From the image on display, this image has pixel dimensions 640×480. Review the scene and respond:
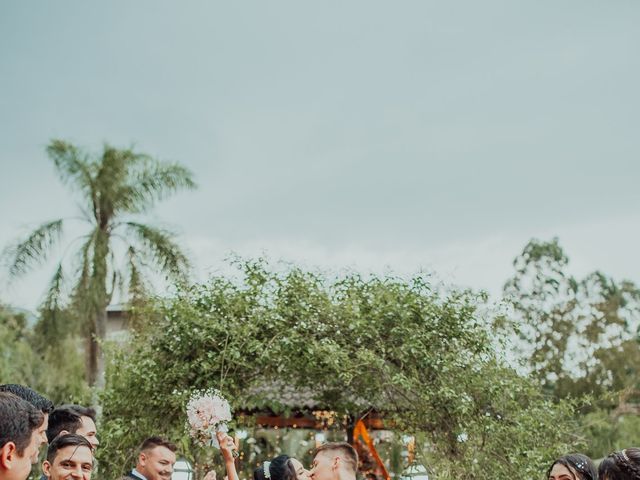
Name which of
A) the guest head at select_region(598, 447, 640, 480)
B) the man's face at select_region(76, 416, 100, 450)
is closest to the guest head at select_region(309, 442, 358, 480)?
the man's face at select_region(76, 416, 100, 450)

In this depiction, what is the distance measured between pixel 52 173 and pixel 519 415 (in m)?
13.8

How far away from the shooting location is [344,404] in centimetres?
1030

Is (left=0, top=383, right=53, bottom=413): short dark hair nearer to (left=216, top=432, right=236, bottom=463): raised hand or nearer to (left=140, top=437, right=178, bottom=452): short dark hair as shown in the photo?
(left=216, top=432, right=236, bottom=463): raised hand

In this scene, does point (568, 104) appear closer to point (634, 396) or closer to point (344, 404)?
point (344, 404)

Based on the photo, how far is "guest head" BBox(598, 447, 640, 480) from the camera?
3.62 meters

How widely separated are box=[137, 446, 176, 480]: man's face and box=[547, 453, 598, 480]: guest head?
9.22 feet

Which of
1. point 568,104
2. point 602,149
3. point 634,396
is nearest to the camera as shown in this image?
point 568,104

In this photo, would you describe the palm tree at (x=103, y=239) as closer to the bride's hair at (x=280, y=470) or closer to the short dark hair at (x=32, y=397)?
the bride's hair at (x=280, y=470)

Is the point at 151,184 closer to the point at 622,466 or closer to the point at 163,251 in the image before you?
the point at 163,251

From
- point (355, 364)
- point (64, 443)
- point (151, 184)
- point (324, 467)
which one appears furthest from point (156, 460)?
point (151, 184)

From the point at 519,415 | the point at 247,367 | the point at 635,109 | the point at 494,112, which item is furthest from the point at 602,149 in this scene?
the point at 247,367

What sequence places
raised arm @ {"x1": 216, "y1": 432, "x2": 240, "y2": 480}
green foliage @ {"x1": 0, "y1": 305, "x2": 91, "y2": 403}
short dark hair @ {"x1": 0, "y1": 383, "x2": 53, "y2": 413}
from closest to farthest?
short dark hair @ {"x1": 0, "y1": 383, "x2": 53, "y2": 413}, raised arm @ {"x1": 216, "y1": 432, "x2": 240, "y2": 480}, green foliage @ {"x1": 0, "y1": 305, "x2": 91, "y2": 403}

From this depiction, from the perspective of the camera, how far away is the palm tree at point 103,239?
17.1 m

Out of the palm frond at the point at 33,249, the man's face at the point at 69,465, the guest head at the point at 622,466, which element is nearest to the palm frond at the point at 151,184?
the palm frond at the point at 33,249
